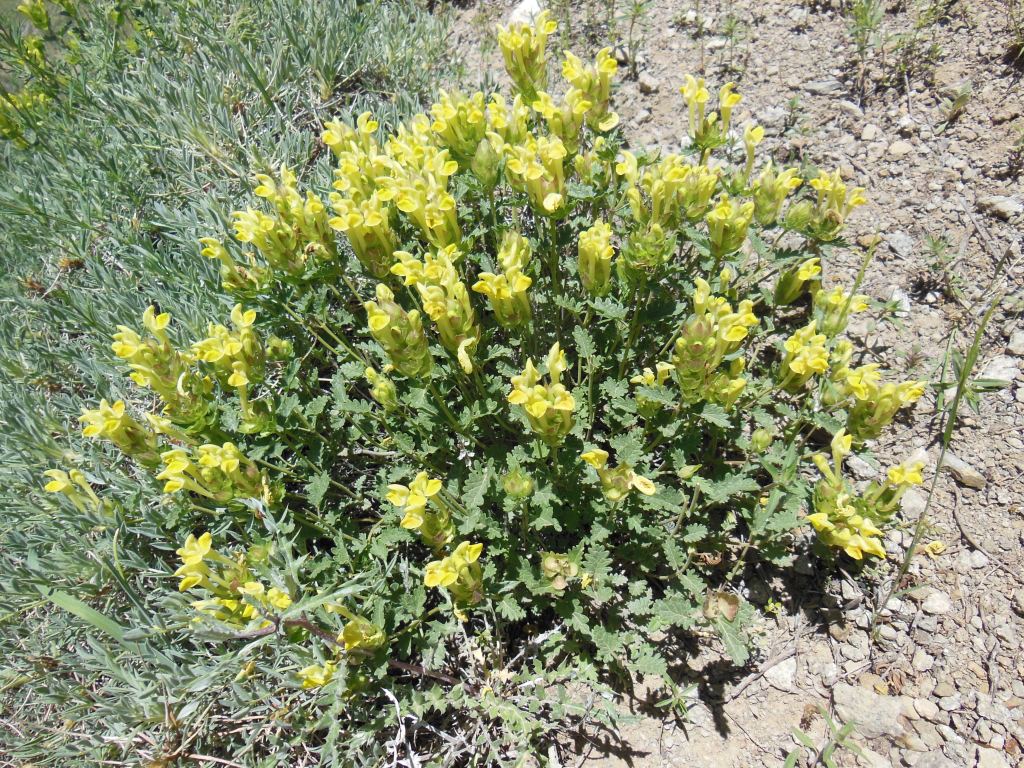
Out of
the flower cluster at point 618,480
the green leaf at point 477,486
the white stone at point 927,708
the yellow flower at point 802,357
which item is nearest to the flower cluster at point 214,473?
the green leaf at point 477,486

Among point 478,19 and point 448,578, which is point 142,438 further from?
point 478,19

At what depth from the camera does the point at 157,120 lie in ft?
13.2

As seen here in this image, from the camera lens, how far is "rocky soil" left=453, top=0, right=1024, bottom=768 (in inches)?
99.5

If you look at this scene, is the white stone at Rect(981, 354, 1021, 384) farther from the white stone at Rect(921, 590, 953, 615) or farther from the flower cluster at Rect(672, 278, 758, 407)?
the flower cluster at Rect(672, 278, 758, 407)

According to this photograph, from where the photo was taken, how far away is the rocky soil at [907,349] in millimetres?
2527

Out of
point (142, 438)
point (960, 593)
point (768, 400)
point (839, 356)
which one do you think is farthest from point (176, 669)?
point (960, 593)

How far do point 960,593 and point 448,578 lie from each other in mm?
2170

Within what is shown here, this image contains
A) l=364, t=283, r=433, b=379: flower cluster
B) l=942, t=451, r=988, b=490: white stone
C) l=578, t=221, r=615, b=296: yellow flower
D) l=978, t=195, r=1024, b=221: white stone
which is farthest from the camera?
l=978, t=195, r=1024, b=221: white stone

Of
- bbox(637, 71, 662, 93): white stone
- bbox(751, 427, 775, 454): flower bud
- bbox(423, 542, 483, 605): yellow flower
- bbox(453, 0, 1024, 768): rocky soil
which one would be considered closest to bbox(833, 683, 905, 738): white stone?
bbox(453, 0, 1024, 768): rocky soil

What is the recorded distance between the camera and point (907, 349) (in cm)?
320

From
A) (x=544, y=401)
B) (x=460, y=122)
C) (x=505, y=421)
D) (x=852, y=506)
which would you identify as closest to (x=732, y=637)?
(x=852, y=506)

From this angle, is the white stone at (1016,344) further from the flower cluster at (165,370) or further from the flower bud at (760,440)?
the flower cluster at (165,370)

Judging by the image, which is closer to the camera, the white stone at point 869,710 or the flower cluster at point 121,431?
the flower cluster at point 121,431

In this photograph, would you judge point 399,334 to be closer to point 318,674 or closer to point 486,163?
point 486,163
